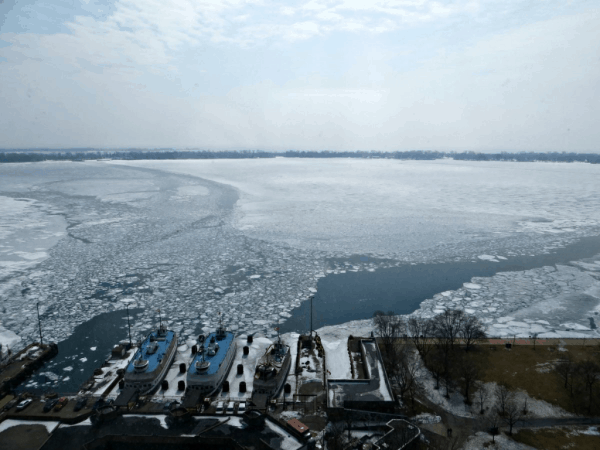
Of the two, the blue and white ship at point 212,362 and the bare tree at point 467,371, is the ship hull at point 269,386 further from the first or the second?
the bare tree at point 467,371

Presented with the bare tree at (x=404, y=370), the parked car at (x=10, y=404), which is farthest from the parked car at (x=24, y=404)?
the bare tree at (x=404, y=370)

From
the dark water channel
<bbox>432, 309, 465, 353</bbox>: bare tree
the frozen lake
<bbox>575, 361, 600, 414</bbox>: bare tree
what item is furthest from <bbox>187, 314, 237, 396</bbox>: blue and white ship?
<bbox>575, 361, 600, 414</bbox>: bare tree

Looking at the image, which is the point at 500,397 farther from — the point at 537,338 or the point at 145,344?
the point at 145,344

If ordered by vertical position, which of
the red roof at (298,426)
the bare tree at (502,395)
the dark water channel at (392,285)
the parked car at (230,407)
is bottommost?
the parked car at (230,407)

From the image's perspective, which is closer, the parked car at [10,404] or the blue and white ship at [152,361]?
the parked car at [10,404]

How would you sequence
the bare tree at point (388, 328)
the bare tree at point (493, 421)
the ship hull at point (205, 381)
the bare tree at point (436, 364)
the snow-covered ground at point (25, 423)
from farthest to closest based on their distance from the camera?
the bare tree at point (388, 328) < the bare tree at point (436, 364) < the ship hull at point (205, 381) < the snow-covered ground at point (25, 423) < the bare tree at point (493, 421)

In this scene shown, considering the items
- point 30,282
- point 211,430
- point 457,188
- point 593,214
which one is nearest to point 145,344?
point 211,430

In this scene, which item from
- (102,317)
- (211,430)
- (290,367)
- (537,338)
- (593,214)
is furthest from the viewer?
(593,214)

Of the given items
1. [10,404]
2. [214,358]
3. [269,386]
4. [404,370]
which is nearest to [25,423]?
[10,404]
